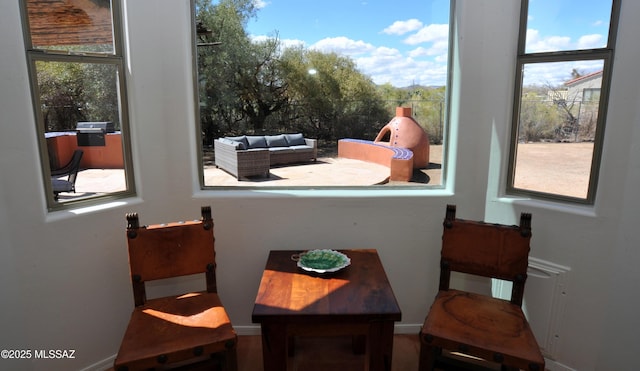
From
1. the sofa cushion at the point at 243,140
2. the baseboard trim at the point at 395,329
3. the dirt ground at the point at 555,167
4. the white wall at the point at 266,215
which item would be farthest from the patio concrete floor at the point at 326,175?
the baseboard trim at the point at 395,329

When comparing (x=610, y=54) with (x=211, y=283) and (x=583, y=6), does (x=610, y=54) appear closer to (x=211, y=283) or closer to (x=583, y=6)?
(x=583, y=6)

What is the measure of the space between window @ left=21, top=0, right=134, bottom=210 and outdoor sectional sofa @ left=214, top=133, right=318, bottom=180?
57 cm

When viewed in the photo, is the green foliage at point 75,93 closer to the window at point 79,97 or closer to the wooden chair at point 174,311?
the window at point 79,97

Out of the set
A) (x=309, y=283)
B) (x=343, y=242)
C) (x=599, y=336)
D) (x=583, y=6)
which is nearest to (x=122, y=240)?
(x=309, y=283)

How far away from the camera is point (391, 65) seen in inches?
96.2

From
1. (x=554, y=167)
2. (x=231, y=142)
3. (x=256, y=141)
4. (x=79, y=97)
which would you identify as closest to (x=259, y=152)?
(x=256, y=141)

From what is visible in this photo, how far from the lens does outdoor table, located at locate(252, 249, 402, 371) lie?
1.62m

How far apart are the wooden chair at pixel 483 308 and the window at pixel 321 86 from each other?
559mm

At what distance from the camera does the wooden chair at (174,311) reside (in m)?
1.62

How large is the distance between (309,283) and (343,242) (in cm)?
63

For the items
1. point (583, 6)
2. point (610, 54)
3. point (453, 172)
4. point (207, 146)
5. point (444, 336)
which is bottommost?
point (444, 336)

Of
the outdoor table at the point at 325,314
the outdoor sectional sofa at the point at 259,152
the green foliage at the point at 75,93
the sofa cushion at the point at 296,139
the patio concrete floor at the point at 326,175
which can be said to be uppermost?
the green foliage at the point at 75,93

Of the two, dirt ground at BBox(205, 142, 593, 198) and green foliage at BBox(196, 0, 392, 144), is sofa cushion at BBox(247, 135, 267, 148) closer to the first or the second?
green foliage at BBox(196, 0, 392, 144)

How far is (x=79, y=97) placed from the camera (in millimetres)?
2090
